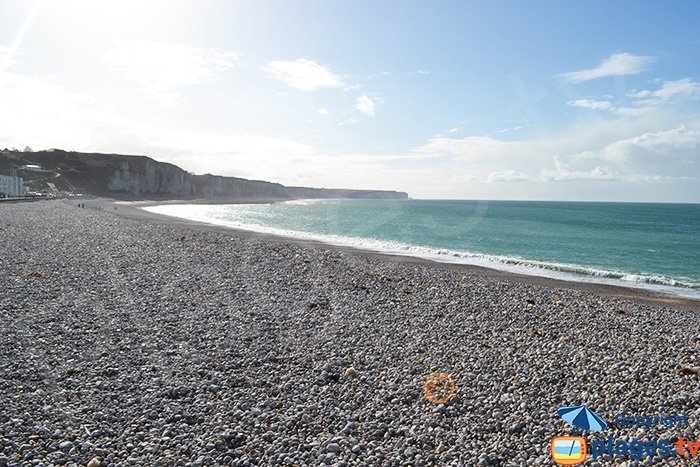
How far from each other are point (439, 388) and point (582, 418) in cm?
218

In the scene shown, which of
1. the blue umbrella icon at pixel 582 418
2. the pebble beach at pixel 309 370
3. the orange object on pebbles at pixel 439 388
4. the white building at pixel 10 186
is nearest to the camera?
the pebble beach at pixel 309 370

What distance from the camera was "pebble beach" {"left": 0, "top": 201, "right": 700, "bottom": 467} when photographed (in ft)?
18.5

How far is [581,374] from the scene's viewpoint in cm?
820

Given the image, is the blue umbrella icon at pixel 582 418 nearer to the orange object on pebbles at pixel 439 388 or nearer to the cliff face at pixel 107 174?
the orange object on pebbles at pixel 439 388

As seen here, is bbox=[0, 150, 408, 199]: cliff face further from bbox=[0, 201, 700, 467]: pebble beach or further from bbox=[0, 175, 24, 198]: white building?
bbox=[0, 201, 700, 467]: pebble beach

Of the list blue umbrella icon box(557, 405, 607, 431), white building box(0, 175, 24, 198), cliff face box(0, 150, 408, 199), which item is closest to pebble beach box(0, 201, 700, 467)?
blue umbrella icon box(557, 405, 607, 431)

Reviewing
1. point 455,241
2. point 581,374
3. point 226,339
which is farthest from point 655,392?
point 455,241

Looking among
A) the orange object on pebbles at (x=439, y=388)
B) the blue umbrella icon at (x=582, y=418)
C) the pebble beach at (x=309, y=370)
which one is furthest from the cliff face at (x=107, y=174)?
the blue umbrella icon at (x=582, y=418)

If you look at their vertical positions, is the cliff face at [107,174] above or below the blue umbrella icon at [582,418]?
above

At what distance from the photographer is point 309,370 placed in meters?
8.12

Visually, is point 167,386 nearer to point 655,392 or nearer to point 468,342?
point 468,342

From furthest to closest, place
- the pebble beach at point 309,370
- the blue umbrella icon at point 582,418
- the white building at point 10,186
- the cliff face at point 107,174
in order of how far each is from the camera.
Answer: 1. the cliff face at point 107,174
2. the white building at point 10,186
3. the blue umbrella icon at point 582,418
4. the pebble beach at point 309,370

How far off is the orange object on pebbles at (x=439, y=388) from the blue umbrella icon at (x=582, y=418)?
66.5 inches

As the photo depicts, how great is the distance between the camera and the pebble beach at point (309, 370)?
565cm
